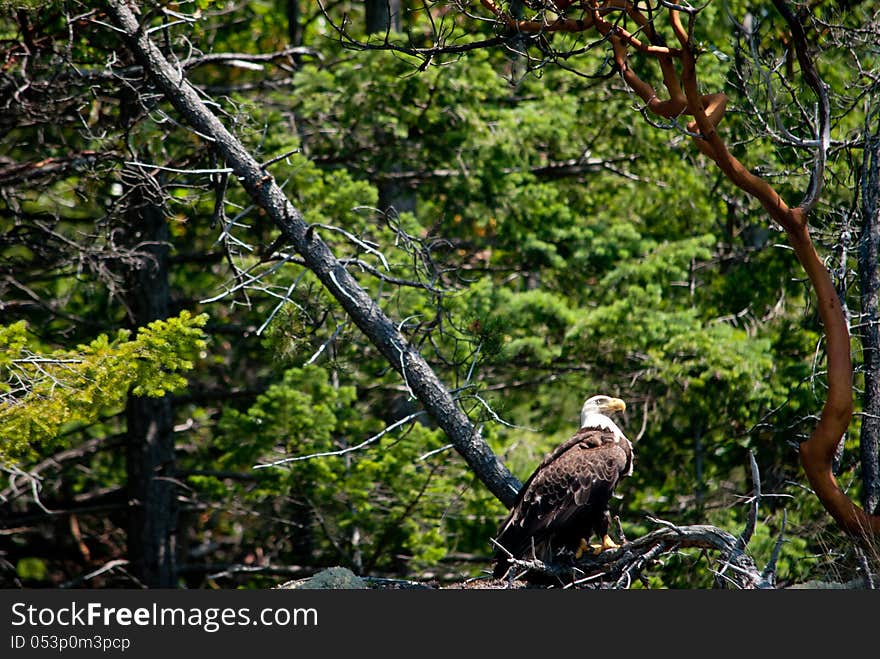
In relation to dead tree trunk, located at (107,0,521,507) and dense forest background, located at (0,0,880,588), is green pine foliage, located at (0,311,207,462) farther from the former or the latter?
dense forest background, located at (0,0,880,588)

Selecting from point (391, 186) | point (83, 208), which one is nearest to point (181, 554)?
point (83, 208)

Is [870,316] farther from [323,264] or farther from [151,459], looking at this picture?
[151,459]

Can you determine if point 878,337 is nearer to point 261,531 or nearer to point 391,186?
point 391,186

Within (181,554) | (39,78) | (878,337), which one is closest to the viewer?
(878,337)

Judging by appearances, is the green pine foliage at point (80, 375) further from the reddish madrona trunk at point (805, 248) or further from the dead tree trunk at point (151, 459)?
the dead tree trunk at point (151, 459)

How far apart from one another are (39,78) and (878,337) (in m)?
8.88

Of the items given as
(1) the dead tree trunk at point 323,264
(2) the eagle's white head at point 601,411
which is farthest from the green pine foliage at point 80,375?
(2) the eagle's white head at point 601,411

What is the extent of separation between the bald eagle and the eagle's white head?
16.2 inches

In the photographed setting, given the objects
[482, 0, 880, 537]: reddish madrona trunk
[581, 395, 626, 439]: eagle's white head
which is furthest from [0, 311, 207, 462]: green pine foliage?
[482, 0, 880, 537]: reddish madrona trunk

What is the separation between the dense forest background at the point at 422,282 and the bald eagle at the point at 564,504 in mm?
1267

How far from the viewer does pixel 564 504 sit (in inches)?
345

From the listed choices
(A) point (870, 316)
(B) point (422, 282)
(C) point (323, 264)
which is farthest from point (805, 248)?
(C) point (323, 264)

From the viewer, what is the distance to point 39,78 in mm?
12641

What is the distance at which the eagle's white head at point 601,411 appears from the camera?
9.62 metres
